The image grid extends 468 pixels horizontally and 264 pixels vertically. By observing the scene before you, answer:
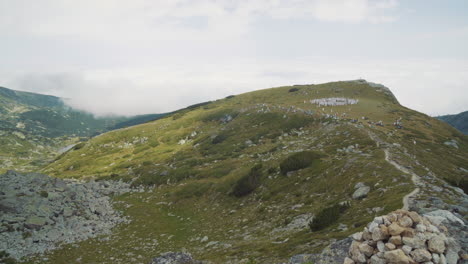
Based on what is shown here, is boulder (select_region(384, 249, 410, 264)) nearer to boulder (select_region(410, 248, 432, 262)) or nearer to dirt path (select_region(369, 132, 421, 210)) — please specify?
boulder (select_region(410, 248, 432, 262))

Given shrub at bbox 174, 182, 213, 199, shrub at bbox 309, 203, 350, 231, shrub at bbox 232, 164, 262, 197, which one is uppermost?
shrub at bbox 309, 203, 350, 231

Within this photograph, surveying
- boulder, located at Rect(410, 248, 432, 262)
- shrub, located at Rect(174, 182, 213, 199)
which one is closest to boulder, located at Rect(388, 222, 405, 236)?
boulder, located at Rect(410, 248, 432, 262)

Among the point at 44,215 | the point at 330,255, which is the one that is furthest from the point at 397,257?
the point at 44,215

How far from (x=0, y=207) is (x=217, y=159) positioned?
140ft

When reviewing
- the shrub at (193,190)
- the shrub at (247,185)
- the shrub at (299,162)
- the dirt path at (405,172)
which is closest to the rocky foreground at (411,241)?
the dirt path at (405,172)

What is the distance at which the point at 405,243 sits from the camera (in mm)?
10969

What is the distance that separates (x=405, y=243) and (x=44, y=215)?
38.3 m

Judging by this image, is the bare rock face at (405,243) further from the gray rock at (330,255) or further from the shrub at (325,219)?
the shrub at (325,219)

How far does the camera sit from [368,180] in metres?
26.0

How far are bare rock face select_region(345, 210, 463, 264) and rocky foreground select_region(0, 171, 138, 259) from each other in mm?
30568

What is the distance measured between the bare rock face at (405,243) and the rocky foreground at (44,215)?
3057cm

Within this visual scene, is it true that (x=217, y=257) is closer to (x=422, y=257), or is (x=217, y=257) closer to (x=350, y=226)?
(x=350, y=226)

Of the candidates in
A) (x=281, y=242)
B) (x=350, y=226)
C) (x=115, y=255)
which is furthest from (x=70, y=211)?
(x=350, y=226)

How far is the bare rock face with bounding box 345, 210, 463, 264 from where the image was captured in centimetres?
1055
